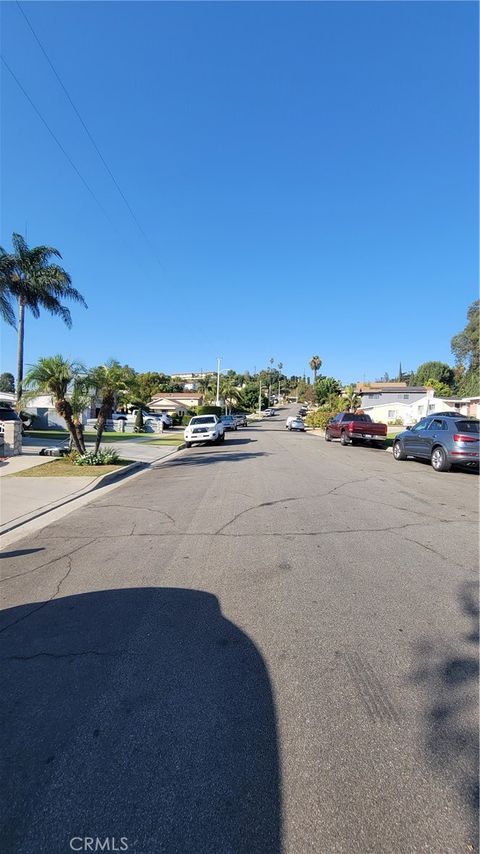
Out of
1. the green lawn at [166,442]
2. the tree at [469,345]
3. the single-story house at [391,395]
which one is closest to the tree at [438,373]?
the tree at [469,345]

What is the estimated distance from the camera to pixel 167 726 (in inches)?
97.5

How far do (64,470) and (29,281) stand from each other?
65.9 feet

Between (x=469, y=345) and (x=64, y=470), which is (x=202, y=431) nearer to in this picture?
(x=64, y=470)

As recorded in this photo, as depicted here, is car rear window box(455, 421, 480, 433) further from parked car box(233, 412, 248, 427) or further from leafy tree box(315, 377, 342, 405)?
leafy tree box(315, 377, 342, 405)

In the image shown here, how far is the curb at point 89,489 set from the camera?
284 inches

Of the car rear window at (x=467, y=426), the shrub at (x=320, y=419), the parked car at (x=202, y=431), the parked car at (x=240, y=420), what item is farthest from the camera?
the parked car at (x=240, y=420)

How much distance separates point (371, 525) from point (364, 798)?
4.79 meters

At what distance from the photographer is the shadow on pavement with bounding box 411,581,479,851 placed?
2166mm

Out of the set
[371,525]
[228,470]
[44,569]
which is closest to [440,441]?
[228,470]

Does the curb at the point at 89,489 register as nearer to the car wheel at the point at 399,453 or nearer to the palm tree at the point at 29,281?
the car wheel at the point at 399,453

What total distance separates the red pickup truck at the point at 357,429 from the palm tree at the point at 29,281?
62.9 ft

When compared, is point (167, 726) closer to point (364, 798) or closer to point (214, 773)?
point (214, 773)

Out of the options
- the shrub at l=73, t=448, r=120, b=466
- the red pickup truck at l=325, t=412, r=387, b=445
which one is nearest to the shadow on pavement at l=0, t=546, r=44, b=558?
the shrub at l=73, t=448, r=120, b=466

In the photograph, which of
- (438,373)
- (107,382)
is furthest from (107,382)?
(438,373)
